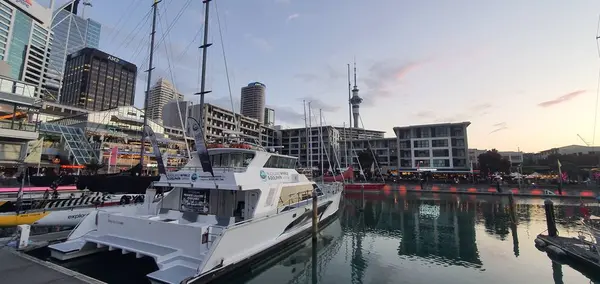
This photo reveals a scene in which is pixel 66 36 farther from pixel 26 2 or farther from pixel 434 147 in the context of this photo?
pixel 434 147

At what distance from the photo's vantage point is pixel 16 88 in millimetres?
31000

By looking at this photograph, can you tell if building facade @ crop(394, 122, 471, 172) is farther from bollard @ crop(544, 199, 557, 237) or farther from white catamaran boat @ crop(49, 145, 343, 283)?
white catamaran boat @ crop(49, 145, 343, 283)

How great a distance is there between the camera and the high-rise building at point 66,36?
123 m

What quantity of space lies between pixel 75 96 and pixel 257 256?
175 metres

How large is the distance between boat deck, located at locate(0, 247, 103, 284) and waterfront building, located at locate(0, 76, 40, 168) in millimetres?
27039

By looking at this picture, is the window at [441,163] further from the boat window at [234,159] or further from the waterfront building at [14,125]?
the waterfront building at [14,125]

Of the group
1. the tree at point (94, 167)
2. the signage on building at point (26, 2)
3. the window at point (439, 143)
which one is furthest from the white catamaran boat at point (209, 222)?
the signage on building at point (26, 2)

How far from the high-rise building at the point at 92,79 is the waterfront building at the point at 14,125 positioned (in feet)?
360

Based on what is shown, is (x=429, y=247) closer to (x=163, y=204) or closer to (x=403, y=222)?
(x=403, y=222)

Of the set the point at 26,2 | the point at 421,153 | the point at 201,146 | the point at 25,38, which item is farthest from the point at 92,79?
the point at 201,146

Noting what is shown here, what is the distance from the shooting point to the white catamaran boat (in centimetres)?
757

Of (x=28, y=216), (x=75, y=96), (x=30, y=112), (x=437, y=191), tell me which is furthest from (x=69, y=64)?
(x=437, y=191)

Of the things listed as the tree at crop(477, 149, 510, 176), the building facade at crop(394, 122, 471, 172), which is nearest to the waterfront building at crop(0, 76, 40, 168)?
the building facade at crop(394, 122, 471, 172)

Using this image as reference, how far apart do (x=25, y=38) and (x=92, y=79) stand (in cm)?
4555
